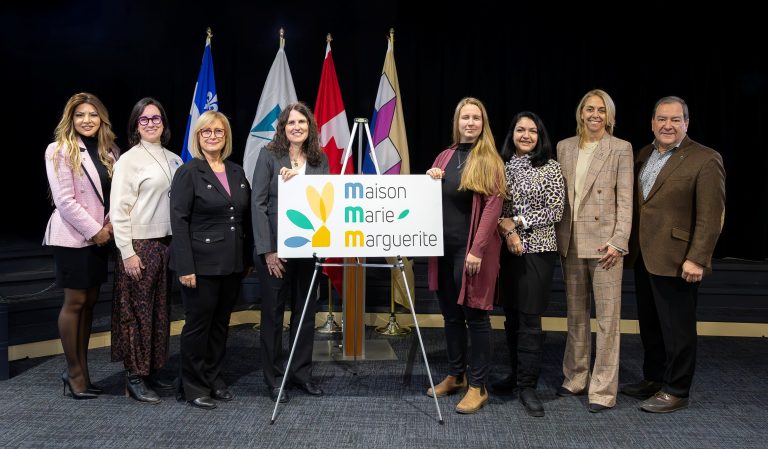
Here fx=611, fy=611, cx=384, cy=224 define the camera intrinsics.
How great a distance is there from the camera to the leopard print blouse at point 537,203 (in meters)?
3.13

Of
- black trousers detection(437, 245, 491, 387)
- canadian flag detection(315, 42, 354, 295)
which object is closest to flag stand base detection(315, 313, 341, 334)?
canadian flag detection(315, 42, 354, 295)

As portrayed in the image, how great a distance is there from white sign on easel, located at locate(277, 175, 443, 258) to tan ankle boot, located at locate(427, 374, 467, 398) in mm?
843

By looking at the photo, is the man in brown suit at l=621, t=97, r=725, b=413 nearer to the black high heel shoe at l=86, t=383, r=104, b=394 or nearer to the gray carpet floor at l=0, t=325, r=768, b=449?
the gray carpet floor at l=0, t=325, r=768, b=449

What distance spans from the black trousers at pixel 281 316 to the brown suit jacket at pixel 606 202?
1.48 m

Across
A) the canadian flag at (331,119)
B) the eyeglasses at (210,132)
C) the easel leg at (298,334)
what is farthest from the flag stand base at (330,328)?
the eyeglasses at (210,132)

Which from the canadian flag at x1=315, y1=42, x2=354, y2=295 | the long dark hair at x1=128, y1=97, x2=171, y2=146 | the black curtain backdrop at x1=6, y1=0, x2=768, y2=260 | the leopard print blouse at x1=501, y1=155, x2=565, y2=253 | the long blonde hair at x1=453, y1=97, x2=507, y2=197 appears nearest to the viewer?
the long blonde hair at x1=453, y1=97, x2=507, y2=197

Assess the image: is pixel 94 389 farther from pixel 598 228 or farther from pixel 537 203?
pixel 598 228

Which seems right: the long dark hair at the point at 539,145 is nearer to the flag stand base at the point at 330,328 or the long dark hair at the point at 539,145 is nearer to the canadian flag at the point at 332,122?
the canadian flag at the point at 332,122

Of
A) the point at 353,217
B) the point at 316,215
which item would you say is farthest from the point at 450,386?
the point at 316,215

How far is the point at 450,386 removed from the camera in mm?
3416

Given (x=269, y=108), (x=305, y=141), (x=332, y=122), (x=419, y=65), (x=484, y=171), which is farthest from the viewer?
(x=419, y=65)

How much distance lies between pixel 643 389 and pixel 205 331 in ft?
8.04

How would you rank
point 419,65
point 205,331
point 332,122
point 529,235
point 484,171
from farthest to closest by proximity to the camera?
point 419,65, point 332,122, point 205,331, point 529,235, point 484,171

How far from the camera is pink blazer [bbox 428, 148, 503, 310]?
3.01m
